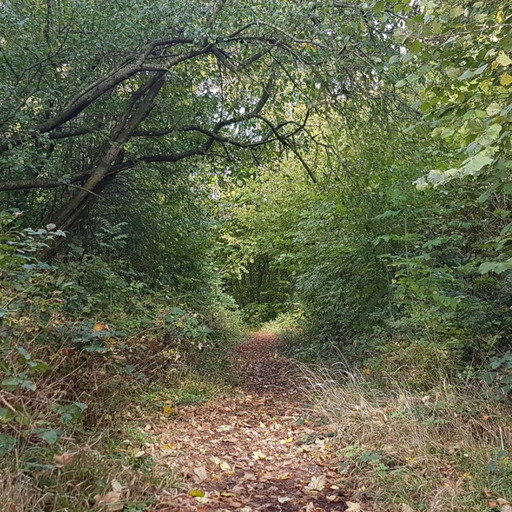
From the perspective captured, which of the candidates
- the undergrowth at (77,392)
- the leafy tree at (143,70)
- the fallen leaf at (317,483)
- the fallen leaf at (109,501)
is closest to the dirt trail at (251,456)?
the fallen leaf at (317,483)

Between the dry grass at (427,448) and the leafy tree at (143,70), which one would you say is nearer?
the dry grass at (427,448)

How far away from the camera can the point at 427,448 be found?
3684 millimetres

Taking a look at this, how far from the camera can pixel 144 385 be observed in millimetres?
5492

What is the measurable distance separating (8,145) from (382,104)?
446 centimetres

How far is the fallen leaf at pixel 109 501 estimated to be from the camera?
8.77 ft

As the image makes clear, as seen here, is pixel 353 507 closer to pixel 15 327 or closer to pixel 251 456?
pixel 251 456

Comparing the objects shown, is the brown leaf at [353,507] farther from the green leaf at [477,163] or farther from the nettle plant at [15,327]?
the green leaf at [477,163]

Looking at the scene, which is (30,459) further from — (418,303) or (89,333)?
(418,303)

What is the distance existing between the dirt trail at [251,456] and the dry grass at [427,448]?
25 cm

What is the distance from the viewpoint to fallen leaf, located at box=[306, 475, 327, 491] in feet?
11.8

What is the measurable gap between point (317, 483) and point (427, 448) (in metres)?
0.93

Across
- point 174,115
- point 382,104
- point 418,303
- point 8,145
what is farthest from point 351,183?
point 8,145

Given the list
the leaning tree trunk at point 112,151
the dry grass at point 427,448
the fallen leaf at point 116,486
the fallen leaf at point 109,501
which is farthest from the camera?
the leaning tree trunk at point 112,151

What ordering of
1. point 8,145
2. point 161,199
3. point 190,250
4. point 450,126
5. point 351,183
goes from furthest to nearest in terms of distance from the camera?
1. point 190,250
2. point 161,199
3. point 351,183
4. point 8,145
5. point 450,126
